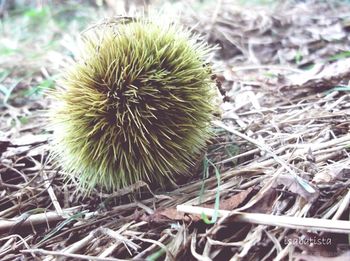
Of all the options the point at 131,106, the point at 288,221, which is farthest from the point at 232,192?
the point at 131,106

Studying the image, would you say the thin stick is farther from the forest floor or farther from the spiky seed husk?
the spiky seed husk

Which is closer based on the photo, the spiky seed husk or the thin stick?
the thin stick

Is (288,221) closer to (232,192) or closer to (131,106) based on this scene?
(232,192)

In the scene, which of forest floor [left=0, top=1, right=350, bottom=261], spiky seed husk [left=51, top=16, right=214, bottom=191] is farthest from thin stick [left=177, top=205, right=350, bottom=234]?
spiky seed husk [left=51, top=16, right=214, bottom=191]

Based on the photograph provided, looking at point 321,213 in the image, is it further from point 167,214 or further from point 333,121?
point 333,121

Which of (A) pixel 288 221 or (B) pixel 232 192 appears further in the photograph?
(B) pixel 232 192

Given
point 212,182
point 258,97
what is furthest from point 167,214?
point 258,97
